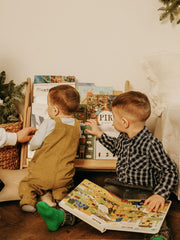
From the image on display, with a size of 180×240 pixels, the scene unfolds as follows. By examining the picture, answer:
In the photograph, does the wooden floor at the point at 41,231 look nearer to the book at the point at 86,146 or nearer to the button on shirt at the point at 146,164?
the button on shirt at the point at 146,164

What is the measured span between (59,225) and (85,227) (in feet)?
0.35

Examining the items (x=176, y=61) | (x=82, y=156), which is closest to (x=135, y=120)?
(x=82, y=156)

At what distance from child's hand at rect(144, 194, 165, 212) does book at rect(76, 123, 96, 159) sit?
1.85ft

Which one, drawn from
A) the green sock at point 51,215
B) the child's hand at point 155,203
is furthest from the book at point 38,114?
the child's hand at point 155,203

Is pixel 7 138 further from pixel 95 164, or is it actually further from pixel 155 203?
pixel 155 203

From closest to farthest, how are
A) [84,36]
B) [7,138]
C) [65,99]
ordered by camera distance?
[65,99] → [7,138] → [84,36]

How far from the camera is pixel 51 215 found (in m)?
0.83

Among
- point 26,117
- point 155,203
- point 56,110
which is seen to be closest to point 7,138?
point 26,117

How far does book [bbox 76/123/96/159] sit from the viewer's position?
141 cm

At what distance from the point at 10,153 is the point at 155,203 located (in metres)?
0.90

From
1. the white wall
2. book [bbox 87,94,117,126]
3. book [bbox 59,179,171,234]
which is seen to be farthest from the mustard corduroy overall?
the white wall

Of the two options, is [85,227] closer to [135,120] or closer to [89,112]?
[135,120]

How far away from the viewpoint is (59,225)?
90cm

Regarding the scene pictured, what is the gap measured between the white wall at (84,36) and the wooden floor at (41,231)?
3.21ft
